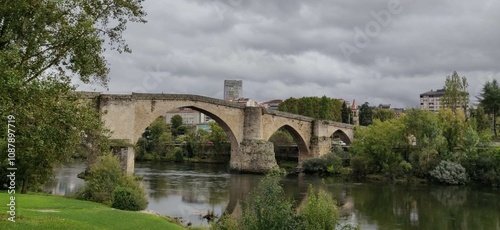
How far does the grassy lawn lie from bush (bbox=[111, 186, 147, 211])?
1406mm

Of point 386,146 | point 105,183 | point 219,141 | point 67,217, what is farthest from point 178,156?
point 67,217

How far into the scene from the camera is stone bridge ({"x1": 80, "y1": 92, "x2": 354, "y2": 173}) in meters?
35.8

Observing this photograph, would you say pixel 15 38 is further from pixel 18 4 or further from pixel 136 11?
pixel 136 11

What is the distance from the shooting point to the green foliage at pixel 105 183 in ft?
74.7

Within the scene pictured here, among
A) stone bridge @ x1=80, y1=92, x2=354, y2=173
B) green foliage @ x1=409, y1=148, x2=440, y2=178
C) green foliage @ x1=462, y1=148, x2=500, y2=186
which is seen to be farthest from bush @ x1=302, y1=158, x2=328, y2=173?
green foliage @ x1=462, y1=148, x2=500, y2=186

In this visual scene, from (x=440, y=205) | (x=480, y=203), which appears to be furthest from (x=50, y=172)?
(x=480, y=203)

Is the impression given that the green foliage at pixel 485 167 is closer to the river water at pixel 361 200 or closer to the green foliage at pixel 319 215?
the river water at pixel 361 200

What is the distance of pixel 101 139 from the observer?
13.9 metres

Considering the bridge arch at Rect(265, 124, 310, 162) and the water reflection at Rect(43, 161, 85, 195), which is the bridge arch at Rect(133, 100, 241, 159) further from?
the bridge arch at Rect(265, 124, 310, 162)

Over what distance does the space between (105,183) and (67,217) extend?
26.7 feet

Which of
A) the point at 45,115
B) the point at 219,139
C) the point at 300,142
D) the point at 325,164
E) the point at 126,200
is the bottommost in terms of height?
the point at 126,200

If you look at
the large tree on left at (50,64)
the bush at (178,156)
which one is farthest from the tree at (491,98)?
the large tree on left at (50,64)

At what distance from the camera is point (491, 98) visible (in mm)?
63312

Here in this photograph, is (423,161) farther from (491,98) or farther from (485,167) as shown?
(491,98)
